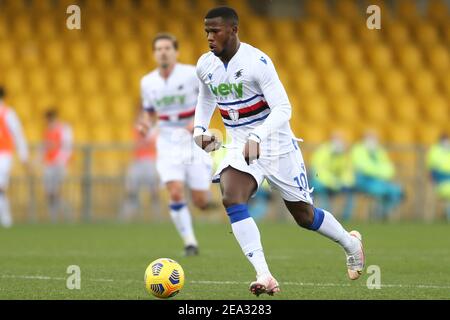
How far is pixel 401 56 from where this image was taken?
89.2 ft

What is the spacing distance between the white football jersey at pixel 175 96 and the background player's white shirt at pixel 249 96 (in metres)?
3.80

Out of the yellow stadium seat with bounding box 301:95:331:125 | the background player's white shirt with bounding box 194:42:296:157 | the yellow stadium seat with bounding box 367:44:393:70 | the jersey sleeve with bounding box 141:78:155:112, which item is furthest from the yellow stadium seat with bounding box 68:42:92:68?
the background player's white shirt with bounding box 194:42:296:157

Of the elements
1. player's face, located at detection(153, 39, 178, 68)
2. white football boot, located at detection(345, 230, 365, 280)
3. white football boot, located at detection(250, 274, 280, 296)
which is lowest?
white football boot, located at detection(345, 230, 365, 280)

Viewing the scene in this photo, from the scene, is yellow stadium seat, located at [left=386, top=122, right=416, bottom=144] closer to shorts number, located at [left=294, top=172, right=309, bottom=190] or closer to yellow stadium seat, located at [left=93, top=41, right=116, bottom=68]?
yellow stadium seat, located at [left=93, top=41, right=116, bottom=68]

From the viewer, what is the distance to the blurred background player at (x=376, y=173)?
21.9 m

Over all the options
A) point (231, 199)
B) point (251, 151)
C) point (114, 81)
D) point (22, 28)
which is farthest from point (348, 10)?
point (251, 151)

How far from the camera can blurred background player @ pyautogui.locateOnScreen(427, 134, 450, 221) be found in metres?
22.0

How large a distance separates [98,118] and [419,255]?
12.9 m

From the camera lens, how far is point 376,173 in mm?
21906

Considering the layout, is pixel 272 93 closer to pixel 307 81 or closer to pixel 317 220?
pixel 317 220

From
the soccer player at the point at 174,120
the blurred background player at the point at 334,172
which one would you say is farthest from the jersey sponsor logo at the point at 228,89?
the blurred background player at the point at 334,172

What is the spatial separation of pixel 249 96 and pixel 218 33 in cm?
58

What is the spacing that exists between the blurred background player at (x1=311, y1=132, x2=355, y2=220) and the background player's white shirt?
43.9 feet

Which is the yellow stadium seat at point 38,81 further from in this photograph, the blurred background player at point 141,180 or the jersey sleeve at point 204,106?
the jersey sleeve at point 204,106
